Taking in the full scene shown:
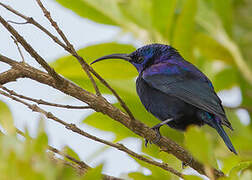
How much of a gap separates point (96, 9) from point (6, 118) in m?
2.54

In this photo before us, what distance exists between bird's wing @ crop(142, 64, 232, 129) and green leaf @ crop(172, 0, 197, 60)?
23cm

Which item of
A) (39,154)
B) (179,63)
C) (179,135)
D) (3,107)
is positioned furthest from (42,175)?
(179,63)

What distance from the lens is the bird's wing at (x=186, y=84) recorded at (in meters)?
3.46

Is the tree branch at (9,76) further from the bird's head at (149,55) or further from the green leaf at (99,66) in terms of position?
the bird's head at (149,55)

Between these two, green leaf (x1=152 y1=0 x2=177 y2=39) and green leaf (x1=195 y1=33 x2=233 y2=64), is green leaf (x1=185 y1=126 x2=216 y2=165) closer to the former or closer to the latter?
green leaf (x1=152 y1=0 x2=177 y2=39)

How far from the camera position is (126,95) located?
3.54 m

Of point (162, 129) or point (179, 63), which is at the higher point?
point (179, 63)

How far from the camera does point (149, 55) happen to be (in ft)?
14.5

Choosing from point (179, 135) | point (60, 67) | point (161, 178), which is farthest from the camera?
point (60, 67)

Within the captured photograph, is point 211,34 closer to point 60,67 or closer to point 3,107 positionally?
point 60,67

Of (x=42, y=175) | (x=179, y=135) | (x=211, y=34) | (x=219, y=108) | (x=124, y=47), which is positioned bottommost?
(x=42, y=175)

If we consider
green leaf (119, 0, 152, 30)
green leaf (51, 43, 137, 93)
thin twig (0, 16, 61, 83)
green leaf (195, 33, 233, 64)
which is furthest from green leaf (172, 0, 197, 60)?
thin twig (0, 16, 61, 83)

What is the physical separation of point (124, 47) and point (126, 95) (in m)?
0.49

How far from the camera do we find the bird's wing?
346cm
